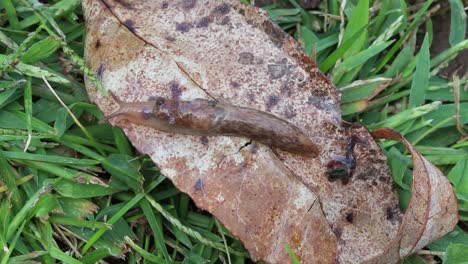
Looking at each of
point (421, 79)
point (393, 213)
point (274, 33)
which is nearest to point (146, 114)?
point (274, 33)

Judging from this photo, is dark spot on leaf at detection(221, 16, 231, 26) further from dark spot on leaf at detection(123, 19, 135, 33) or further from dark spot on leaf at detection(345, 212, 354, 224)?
dark spot on leaf at detection(345, 212, 354, 224)

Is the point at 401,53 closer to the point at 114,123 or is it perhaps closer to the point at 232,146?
the point at 232,146

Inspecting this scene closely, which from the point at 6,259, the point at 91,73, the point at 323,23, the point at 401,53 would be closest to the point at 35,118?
the point at 91,73

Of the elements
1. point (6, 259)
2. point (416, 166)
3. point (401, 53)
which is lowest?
point (6, 259)

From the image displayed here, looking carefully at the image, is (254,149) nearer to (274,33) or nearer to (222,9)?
(274,33)

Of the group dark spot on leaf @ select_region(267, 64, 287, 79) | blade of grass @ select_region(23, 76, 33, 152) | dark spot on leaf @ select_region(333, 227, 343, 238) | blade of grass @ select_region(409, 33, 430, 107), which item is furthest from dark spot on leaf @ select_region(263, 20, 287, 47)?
blade of grass @ select_region(23, 76, 33, 152)

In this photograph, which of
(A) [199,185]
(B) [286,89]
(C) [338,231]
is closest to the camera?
(A) [199,185]

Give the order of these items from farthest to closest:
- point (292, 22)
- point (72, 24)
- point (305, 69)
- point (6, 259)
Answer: point (292, 22) < point (72, 24) < point (305, 69) < point (6, 259)

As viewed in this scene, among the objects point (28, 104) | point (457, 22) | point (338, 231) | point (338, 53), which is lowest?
point (338, 231)
